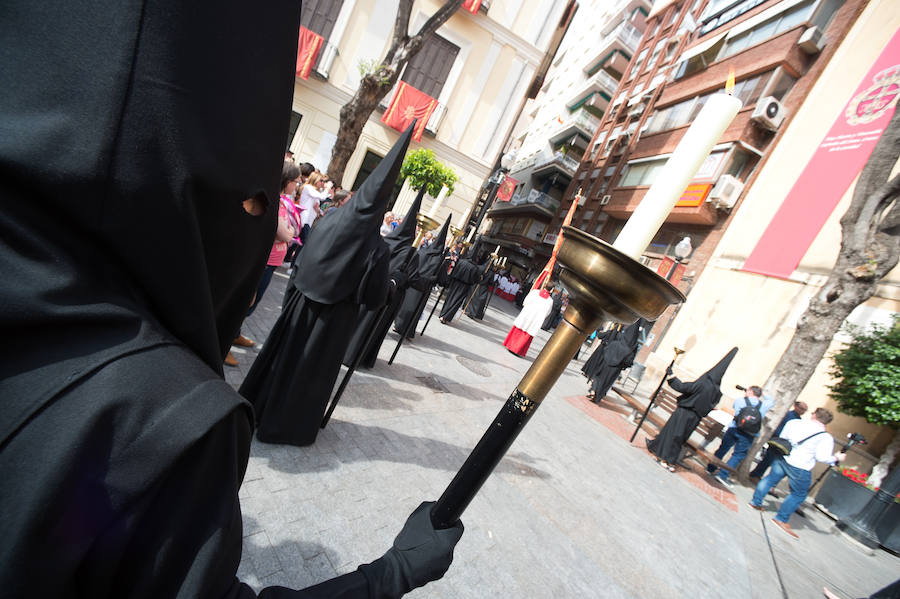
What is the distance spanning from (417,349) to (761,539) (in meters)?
5.81

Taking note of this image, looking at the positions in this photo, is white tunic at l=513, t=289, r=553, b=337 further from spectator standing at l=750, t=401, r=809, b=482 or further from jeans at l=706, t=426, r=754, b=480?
spectator standing at l=750, t=401, r=809, b=482

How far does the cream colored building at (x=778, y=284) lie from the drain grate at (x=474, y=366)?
8825mm

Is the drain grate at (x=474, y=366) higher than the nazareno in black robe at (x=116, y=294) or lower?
lower

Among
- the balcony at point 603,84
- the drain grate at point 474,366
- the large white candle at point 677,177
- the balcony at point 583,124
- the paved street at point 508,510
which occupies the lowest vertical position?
the paved street at point 508,510

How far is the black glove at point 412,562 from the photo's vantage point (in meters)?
0.93

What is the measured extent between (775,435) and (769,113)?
1257 cm

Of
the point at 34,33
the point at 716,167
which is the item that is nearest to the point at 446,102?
the point at 716,167

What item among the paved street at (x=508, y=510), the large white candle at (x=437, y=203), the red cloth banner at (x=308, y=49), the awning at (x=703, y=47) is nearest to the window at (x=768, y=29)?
the awning at (x=703, y=47)

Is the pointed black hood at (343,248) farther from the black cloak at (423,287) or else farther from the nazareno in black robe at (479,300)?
the nazareno in black robe at (479,300)

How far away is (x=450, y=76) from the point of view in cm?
1834

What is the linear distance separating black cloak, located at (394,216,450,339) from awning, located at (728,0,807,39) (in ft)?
59.6

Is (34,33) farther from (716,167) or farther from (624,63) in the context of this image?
(624,63)

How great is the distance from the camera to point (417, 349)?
721 centimetres

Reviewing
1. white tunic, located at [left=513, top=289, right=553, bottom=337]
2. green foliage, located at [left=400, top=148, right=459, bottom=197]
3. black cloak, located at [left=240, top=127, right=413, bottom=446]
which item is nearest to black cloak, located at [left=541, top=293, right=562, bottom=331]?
green foliage, located at [left=400, top=148, right=459, bottom=197]
